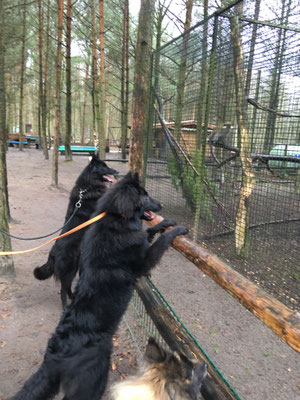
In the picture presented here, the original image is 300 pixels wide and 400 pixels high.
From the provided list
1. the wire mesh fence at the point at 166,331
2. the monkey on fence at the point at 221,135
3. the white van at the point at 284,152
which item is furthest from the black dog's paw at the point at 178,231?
the monkey on fence at the point at 221,135

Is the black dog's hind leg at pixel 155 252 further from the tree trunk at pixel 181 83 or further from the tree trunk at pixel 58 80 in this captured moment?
the tree trunk at pixel 58 80

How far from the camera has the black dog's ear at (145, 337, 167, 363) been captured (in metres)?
1.91

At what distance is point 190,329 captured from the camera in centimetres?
391

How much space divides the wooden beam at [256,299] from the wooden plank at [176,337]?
504mm

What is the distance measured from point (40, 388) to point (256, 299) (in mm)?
1576

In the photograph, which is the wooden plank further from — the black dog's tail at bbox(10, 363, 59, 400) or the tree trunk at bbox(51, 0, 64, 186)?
the tree trunk at bbox(51, 0, 64, 186)

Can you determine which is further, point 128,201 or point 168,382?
point 128,201

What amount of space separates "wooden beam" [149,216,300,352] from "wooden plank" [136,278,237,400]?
1.65 ft

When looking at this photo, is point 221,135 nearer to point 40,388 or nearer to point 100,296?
point 100,296

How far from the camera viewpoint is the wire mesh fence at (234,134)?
5.10 m

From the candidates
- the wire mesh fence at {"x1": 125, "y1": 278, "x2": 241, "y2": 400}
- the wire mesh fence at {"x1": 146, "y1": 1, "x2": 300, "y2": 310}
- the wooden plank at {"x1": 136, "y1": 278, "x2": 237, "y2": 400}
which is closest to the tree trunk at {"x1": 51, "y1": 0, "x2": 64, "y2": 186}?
the wire mesh fence at {"x1": 146, "y1": 1, "x2": 300, "y2": 310}

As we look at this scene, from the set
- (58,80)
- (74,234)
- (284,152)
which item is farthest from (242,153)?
(58,80)

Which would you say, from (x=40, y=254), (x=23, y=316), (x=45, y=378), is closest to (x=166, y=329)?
(x=45, y=378)

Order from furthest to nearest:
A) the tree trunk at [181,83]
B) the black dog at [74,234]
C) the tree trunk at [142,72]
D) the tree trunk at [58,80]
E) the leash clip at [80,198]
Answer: the tree trunk at [58,80], the tree trunk at [181,83], the tree trunk at [142,72], the leash clip at [80,198], the black dog at [74,234]
